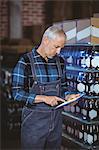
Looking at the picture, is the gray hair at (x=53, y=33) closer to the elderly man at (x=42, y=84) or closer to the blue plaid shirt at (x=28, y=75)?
the elderly man at (x=42, y=84)

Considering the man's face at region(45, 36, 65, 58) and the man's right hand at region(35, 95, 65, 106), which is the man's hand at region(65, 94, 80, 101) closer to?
the man's right hand at region(35, 95, 65, 106)

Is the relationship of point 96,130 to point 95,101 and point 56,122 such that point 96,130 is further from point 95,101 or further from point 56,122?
point 56,122

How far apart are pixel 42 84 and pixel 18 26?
2.40 metres

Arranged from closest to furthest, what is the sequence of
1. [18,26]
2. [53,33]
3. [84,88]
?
[53,33]
[84,88]
[18,26]

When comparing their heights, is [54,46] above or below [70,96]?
above

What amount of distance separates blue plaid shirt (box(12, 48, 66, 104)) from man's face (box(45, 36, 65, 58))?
0.12 feet

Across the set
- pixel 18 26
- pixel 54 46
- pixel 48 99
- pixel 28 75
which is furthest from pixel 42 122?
pixel 18 26

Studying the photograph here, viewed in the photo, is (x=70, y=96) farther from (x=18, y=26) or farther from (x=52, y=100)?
(x=18, y=26)

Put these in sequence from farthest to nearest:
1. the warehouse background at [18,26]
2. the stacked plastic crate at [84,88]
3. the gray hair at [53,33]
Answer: the warehouse background at [18,26]
the stacked plastic crate at [84,88]
the gray hair at [53,33]

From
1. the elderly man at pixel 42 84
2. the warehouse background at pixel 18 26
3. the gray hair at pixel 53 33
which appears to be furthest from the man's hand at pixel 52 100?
the warehouse background at pixel 18 26

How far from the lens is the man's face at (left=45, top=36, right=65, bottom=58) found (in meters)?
1.74

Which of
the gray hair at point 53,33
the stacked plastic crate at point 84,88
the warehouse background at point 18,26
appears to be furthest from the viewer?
the warehouse background at point 18,26

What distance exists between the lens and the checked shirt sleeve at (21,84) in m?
1.75

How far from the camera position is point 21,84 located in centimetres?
175
